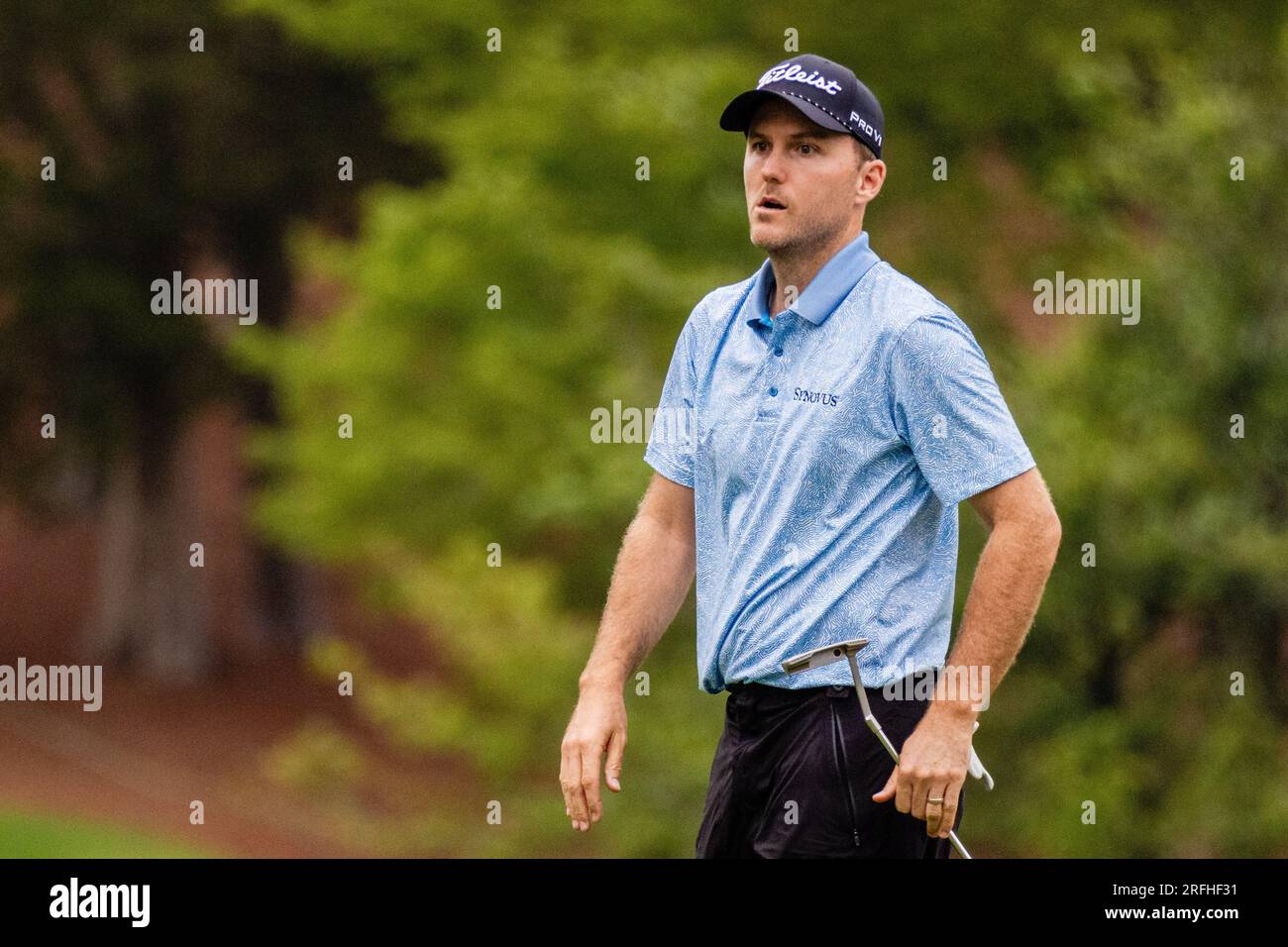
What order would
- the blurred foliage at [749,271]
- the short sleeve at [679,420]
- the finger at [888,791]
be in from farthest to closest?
the blurred foliage at [749,271], the short sleeve at [679,420], the finger at [888,791]

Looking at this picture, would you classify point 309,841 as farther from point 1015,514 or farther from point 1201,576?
point 1015,514

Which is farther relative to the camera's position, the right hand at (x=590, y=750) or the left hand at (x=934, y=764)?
the right hand at (x=590, y=750)

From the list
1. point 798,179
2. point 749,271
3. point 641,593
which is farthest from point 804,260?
point 749,271

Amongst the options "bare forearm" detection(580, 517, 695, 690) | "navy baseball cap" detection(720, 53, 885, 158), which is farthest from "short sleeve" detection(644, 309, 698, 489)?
"navy baseball cap" detection(720, 53, 885, 158)

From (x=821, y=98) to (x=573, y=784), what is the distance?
151 centimetres

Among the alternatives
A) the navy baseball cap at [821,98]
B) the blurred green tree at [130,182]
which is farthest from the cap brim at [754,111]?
the blurred green tree at [130,182]

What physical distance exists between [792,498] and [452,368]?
12.0 meters

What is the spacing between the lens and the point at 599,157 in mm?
15297

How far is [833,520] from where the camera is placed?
392cm

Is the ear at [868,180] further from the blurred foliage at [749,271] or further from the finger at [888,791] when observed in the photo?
the blurred foliage at [749,271]

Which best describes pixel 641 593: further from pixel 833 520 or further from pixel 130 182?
pixel 130 182

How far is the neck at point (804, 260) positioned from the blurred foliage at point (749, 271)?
7.94 metres

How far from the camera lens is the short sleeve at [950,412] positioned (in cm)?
378

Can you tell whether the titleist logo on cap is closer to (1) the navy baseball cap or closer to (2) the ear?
(1) the navy baseball cap
